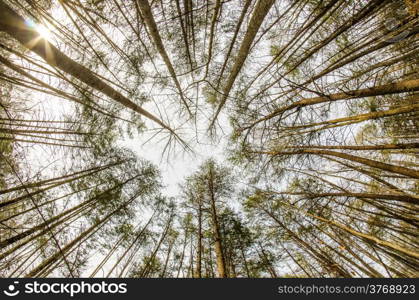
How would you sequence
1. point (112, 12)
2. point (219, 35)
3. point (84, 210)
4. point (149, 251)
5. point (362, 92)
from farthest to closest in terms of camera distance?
point (149, 251)
point (84, 210)
point (219, 35)
point (112, 12)
point (362, 92)

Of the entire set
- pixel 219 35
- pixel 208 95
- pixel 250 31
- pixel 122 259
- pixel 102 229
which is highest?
pixel 208 95

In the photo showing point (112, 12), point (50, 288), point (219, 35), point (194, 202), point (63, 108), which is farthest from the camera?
point (194, 202)

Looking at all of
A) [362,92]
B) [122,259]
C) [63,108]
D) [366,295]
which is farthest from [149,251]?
[362,92]

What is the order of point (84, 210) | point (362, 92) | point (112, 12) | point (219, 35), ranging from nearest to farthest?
1. point (362, 92)
2. point (112, 12)
3. point (219, 35)
4. point (84, 210)

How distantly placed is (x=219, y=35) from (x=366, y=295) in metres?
5.59

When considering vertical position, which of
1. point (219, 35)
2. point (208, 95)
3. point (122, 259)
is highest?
point (208, 95)

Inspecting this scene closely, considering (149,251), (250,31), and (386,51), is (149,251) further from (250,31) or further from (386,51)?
(386,51)

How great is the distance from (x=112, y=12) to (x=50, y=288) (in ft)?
15.3

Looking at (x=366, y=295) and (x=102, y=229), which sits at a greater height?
(x=102, y=229)

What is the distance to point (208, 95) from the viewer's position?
19.2ft

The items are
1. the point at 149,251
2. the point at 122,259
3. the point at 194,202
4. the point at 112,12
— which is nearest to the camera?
the point at 112,12

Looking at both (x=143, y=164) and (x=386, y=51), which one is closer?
(x=386, y=51)

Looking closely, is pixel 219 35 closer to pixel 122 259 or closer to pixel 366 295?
pixel 366 295

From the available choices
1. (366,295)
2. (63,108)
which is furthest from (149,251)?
(366,295)
